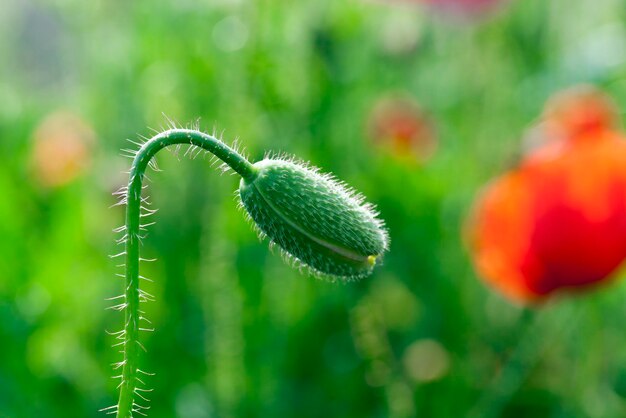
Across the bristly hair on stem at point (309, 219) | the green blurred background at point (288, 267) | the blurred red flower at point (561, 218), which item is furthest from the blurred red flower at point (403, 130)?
the bristly hair on stem at point (309, 219)

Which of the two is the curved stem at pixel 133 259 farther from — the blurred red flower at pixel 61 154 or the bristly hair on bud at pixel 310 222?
the blurred red flower at pixel 61 154

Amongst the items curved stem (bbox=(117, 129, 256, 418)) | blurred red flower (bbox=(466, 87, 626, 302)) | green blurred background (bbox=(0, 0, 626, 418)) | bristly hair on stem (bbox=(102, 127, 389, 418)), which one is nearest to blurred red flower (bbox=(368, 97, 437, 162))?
green blurred background (bbox=(0, 0, 626, 418))

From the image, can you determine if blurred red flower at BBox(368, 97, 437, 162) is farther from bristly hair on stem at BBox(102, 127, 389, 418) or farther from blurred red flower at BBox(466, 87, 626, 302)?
bristly hair on stem at BBox(102, 127, 389, 418)

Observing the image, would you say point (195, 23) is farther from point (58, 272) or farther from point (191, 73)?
point (58, 272)

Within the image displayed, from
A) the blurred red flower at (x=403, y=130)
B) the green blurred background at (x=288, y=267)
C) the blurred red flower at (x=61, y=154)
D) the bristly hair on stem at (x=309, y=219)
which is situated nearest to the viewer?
the bristly hair on stem at (x=309, y=219)

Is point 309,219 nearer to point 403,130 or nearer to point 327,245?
point 327,245

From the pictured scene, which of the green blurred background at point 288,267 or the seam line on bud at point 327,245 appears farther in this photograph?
the green blurred background at point 288,267

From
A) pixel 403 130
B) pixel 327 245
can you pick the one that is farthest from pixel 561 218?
pixel 403 130
